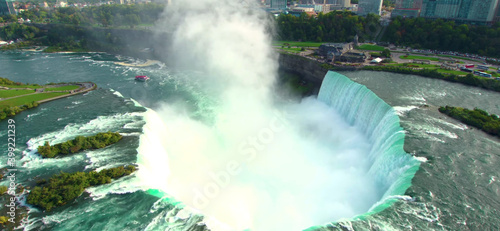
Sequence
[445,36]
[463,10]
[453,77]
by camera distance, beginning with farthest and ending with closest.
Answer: [463,10]
[445,36]
[453,77]

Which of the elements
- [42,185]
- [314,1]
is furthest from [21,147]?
[314,1]

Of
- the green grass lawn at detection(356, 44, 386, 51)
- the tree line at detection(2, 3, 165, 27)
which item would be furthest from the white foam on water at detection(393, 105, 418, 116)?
the tree line at detection(2, 3, 165, 27)

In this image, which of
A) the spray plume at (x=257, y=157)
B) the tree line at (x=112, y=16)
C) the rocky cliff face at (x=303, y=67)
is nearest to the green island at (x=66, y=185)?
the spray plume at (x=257, y=157)

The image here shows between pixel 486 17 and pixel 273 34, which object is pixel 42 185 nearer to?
pixel 273 34

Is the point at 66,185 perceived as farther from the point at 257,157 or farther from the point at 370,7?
the point at 370,7

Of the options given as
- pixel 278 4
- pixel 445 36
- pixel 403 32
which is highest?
pixel 278 4

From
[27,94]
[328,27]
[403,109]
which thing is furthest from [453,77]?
[27,94]
